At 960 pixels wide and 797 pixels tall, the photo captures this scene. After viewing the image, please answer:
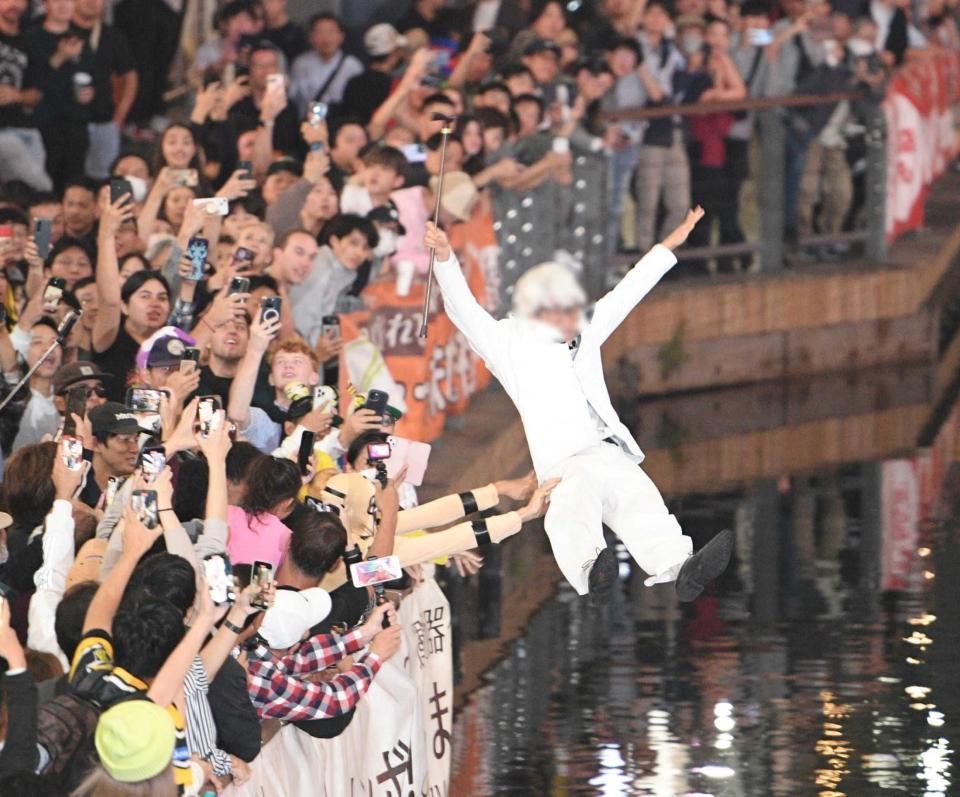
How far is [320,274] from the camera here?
1281 centimetres

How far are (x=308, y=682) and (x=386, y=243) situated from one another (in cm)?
585

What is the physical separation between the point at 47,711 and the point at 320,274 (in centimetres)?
615

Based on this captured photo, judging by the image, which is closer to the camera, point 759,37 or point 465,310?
point 465,310

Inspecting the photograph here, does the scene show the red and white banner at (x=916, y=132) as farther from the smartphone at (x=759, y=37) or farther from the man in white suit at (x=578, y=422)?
the man in white suit at (x=578, y=422)

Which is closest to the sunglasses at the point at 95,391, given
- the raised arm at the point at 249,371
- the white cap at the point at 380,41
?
the raised arm at the point at 249,371

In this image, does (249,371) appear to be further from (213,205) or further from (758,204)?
(758,204)

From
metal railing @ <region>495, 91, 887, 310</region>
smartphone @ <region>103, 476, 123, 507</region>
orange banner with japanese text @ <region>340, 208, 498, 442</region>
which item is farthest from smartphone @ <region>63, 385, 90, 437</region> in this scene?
metal railing @ <region>495, 91, 887, 310</region>

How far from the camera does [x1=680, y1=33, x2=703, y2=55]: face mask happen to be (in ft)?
69.4

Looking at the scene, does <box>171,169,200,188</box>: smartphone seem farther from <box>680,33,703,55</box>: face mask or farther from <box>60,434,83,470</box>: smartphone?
<box>680,33,703,55</box>: face mask

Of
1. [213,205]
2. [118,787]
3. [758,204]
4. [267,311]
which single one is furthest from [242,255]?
[758,204]

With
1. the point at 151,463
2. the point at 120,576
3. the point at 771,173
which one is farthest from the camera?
the point at 771,173

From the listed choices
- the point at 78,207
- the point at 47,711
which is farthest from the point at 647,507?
the point at 78,207

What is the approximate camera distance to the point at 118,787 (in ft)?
21.3

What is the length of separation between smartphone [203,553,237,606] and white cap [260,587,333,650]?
2.78 feet
